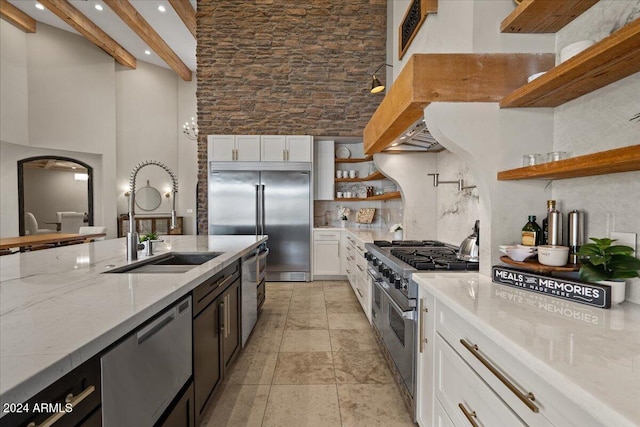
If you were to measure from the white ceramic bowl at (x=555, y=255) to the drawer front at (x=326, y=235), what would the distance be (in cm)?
403

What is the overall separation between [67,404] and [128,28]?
29.3 ft

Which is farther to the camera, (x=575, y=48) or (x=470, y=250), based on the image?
(x=470, y=250)

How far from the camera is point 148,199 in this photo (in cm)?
916

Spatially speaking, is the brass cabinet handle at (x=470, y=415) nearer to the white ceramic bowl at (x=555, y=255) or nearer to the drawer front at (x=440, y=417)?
the drawer front at (x=440, y=417)

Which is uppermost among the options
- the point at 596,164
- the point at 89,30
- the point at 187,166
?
the point at 89,30

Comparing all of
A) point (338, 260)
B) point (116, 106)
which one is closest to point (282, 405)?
point (338, 260)

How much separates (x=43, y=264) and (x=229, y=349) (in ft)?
3.98

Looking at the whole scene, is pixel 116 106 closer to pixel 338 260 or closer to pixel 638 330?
pixel 338 260

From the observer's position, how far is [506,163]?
5.39 feet

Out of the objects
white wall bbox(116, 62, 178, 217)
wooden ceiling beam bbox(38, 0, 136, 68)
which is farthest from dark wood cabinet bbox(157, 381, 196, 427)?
white wall bbox(116, 62, 178, 217)

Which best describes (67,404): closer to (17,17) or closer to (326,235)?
(326,235)

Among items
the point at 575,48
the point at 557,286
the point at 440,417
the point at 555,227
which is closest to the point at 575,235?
the point at 555,227

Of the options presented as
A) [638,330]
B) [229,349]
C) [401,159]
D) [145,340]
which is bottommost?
[229,349]

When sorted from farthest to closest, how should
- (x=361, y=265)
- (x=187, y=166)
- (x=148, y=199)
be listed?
(x=187, y=166), (x=148, y=199), (x=361, y=265)
